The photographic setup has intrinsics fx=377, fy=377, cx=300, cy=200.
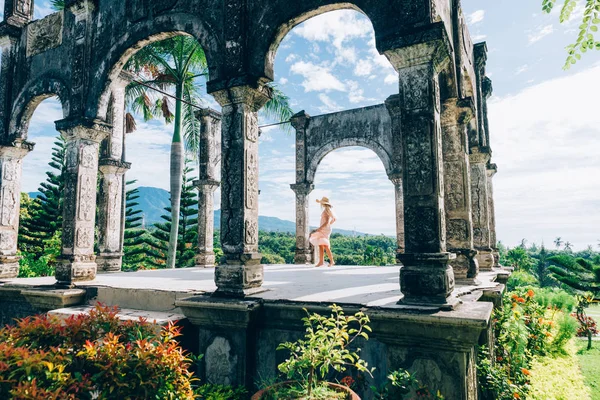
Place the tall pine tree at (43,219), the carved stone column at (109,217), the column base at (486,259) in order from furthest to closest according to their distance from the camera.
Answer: the tall pine tree at (43,219) → the carved stone column at (109,217) → the column base at (486,259)

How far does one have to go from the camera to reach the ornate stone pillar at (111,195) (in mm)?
8922

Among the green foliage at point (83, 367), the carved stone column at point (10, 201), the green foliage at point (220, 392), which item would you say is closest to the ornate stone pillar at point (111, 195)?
the carved stone column at point (10, 201)

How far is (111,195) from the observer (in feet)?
30.0

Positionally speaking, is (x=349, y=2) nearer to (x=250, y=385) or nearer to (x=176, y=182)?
(x=250, y=385)

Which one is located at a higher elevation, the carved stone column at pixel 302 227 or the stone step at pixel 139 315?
the carved stone column at pixel 302 227

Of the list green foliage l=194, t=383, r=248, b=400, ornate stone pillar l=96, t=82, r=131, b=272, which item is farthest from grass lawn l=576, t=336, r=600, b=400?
ornate stone pillar l=96, t=82, r=131, b=272

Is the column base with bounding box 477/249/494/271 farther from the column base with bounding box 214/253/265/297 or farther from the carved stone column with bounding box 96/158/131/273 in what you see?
the carved stone column with bounding box 96/158/131/273

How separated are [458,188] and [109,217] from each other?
766 cm

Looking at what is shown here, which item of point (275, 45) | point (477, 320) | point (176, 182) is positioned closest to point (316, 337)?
point (477, 320)

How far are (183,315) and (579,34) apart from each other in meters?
4.77

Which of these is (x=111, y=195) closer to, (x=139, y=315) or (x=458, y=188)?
(x=139, y=315)

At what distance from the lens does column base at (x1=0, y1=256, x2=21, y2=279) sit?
23.6 ft

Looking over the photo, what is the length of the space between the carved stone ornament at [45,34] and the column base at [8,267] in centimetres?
408

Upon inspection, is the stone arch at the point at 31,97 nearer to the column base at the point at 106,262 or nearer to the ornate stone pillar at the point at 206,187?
the column base at the point at 106,262
